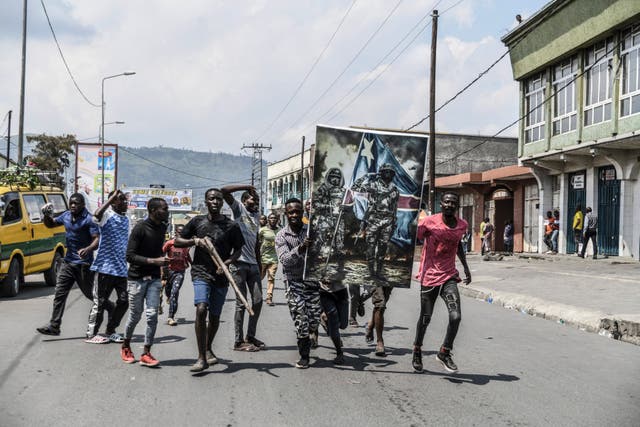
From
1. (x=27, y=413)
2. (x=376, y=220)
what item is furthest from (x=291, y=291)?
(x=27, y=413)

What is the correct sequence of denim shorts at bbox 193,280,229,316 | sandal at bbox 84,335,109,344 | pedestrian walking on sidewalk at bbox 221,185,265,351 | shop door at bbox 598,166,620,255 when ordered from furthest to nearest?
shop door at bbox 598,166,620,255
sandal at bbox 84,335,109,344
pedestrian walking on sidewalk at bbox 221,185,265,351
denim shorts at bbox 193,280,229,316

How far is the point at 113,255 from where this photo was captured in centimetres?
789

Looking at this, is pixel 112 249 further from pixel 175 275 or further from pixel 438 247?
pixel 438 247

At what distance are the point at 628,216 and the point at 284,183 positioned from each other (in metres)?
54.4

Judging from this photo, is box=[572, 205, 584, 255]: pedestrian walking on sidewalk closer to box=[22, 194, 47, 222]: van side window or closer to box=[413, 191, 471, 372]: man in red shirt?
box=[22, 194, 47, 222]: van side window

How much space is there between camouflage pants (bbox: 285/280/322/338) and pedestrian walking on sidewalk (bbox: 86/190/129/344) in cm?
200

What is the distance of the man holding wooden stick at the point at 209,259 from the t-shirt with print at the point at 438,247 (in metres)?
1.83

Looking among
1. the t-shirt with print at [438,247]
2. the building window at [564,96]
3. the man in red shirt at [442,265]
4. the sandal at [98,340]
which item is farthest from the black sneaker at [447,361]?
the building window at [564,96]

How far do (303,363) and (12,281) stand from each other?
8465 millimetres

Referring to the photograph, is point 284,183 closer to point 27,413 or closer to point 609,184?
point 609,184

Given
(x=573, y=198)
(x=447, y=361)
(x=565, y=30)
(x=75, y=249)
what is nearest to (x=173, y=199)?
(x=573, y=198)

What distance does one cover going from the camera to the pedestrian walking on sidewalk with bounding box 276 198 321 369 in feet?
22.9

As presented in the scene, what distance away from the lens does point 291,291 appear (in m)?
7.12

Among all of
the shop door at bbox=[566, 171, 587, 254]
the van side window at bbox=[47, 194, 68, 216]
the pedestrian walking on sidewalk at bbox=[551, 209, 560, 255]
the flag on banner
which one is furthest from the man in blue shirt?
the pedestrian walking on sidewalk at bbox=[551, 209, 560, 255]
